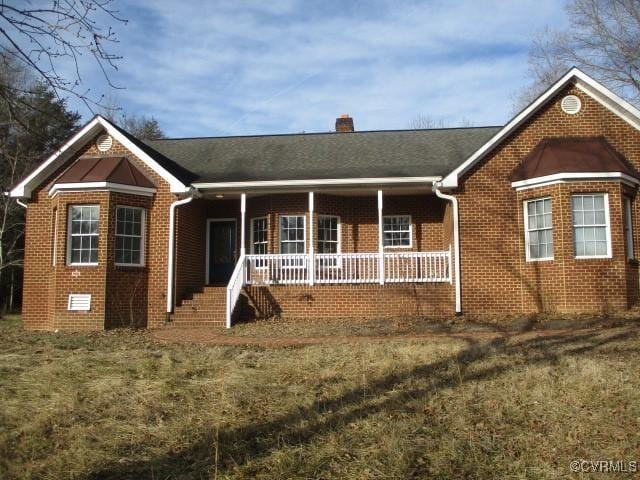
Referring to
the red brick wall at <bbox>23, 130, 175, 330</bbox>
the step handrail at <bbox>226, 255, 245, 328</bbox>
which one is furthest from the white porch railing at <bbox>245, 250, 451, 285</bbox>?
the red brick wall at <bbox>23, 130, 175, 330</bbox>

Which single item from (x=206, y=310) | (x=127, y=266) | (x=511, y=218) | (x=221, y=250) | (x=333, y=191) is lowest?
(x=206, y=310)

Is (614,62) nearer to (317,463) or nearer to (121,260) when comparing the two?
(121,260)

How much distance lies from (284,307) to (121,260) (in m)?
4.29

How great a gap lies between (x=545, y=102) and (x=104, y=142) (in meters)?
11.5

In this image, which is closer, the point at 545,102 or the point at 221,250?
the point at 545,102

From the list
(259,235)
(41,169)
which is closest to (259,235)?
(259,235)

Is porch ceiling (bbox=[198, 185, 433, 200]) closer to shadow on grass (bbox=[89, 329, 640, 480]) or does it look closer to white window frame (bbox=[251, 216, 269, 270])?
white window frame (bbox=[251, 216, 269, 270])

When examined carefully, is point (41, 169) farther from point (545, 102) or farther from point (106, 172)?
point (545, 102)

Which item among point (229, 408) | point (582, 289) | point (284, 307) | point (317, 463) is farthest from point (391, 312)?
point (317, 463)

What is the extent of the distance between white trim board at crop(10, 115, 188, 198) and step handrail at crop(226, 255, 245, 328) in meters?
2.47

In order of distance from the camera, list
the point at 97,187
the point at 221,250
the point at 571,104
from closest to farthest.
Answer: the point at 97,187 → the point at 571,104 → the point at 221,250

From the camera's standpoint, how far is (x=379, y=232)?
14.5m

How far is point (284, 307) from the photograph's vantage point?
14133mm

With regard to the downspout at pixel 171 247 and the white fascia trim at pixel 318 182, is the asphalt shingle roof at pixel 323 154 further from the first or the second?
the downspout at pixel 171 247
